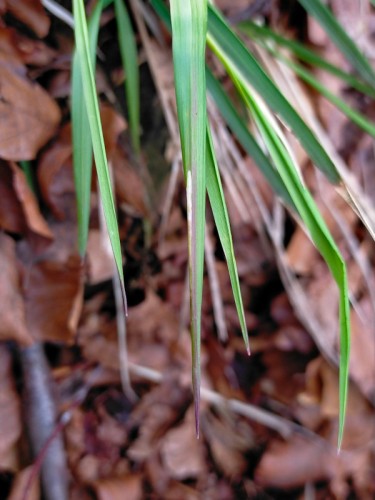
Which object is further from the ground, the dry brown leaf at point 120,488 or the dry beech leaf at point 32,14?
the dry beech leaf at point 32,14

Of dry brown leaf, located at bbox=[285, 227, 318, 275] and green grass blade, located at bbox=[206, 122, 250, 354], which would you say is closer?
green grass blade, located at bbox=[206, 122, 250, 354]

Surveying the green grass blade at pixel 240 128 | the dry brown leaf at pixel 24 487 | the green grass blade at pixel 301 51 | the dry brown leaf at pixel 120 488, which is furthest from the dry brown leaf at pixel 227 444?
the green grass blade at pixel 301 51

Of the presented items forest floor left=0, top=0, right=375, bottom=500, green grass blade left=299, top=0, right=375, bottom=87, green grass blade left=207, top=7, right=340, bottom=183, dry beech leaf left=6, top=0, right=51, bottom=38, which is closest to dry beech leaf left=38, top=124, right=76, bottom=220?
forest floor left=0, top=0, right=375, bottom=500

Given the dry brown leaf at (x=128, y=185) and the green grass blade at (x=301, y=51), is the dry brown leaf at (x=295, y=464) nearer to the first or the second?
the dry brown leaf at (x=128, y=185)

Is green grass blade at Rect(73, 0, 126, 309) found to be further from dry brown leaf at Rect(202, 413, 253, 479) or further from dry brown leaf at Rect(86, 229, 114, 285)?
dry brown leaf at Rect(202, 413, 253, 479)

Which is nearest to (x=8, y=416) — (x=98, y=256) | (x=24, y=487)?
(x=24, y=487)

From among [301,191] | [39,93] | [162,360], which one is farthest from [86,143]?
[162,360]

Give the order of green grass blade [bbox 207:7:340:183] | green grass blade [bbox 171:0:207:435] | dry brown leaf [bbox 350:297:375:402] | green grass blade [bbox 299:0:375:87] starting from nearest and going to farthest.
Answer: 1. green grass blade [bbox 171:0:207:435]
2. green grass blade [bbox 207:7:340:183]
3. green grass blade [bbox 299:0:375:87]
4. dry brown leaf [bbox 350:297:375:402]
